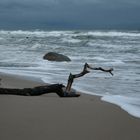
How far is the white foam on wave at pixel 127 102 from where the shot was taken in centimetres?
701

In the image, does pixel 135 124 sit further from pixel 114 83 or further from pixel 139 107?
pixel 114 83

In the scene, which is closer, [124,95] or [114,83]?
[124,95]

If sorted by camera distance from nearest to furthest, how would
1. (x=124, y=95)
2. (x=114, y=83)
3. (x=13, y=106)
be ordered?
1. (x=13, y=106)
2. (x=124, y=95)
3. (x=114, y=83)

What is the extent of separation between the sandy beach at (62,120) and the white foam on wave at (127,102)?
173 mm

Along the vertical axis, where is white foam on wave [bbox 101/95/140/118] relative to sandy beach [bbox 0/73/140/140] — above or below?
below

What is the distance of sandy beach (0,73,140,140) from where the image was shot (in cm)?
511

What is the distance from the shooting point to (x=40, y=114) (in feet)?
20.5

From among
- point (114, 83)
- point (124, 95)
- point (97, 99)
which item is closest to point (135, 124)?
point (97, 99)

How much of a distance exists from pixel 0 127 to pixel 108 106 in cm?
277

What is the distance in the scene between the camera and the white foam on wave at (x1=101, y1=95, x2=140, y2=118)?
7.01m

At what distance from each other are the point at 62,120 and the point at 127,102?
249 centimetres

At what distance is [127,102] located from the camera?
26.3 feet

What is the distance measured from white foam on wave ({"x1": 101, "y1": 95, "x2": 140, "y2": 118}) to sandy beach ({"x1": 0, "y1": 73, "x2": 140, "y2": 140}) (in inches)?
6.8

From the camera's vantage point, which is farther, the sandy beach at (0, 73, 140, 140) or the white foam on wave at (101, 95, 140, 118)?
the white foam on wave at (101, 95, 140, 118)
